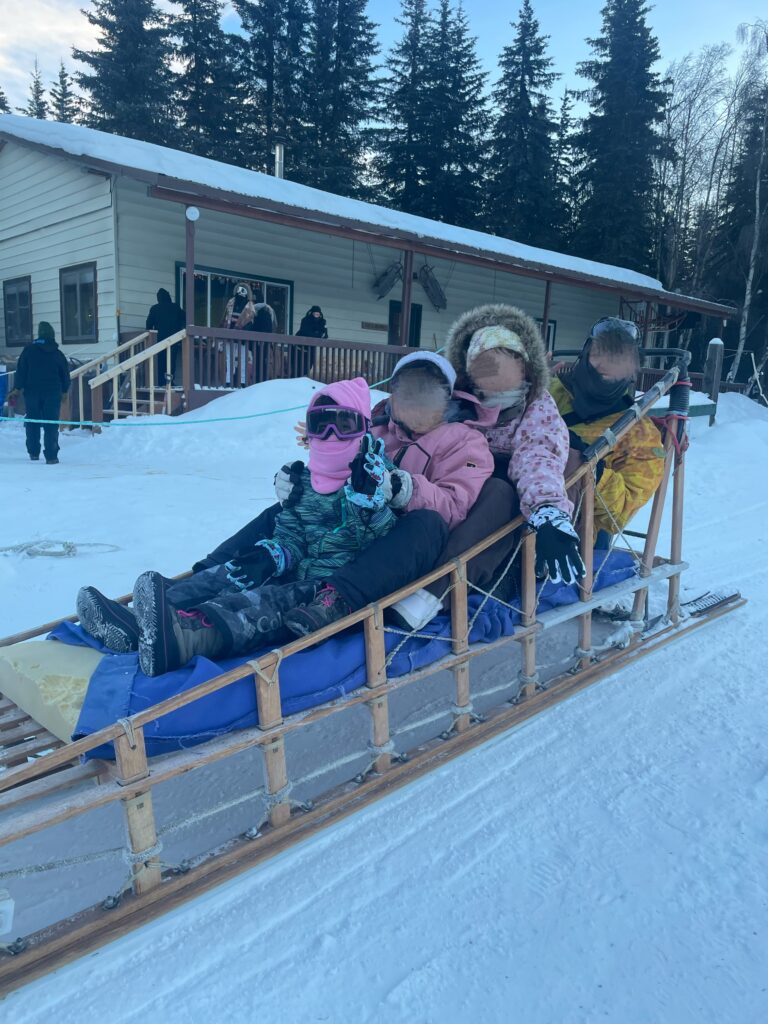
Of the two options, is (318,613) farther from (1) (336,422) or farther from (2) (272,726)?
(1) (336,422)

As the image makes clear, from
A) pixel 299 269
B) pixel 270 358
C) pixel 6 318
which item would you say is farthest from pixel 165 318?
pixel 6 318

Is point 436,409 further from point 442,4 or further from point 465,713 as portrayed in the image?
point 442,4

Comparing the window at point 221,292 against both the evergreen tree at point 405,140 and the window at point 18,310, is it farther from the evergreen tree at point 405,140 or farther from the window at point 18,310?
the evergreen tree at point 405,140

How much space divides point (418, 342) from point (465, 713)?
13.2 meters

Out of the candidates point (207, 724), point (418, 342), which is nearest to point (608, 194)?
point (418, 342)

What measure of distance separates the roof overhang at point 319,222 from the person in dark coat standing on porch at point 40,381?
231 cm

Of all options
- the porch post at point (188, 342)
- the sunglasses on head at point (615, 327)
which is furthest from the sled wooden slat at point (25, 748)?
the porch post at point (188, 342)

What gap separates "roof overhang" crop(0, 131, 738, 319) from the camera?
8914 mm

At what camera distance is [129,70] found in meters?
24.9

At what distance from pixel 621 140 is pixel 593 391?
2849 cm

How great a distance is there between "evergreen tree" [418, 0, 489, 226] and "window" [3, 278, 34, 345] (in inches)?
708

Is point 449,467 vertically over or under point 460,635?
over

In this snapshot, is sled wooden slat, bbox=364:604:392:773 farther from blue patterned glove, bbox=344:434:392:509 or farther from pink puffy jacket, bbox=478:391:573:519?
pink puffy jacket, bbox=478:391:573:519

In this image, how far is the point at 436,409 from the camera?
9.29ft
